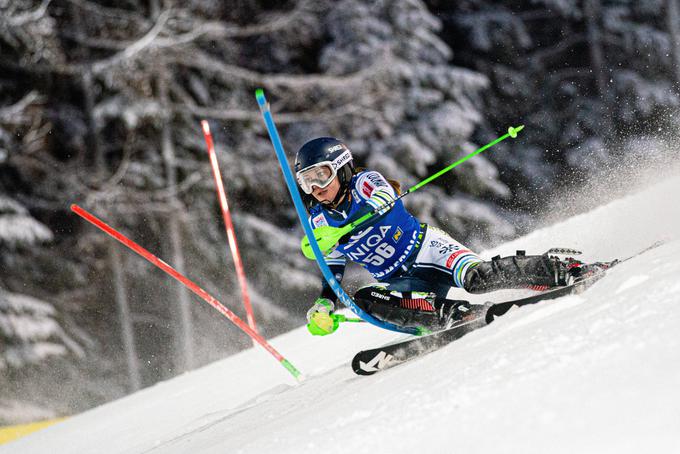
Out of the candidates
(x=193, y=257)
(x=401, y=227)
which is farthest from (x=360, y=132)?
(x=401, y=227)

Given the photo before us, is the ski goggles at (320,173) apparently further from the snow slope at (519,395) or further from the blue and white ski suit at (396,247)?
the snow slope at (519,395)

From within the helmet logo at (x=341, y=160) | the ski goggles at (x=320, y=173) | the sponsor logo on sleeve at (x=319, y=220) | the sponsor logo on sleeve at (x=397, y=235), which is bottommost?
the sponsor logo on sleeve at (x=319, y=220)

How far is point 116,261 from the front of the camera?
1470 cm

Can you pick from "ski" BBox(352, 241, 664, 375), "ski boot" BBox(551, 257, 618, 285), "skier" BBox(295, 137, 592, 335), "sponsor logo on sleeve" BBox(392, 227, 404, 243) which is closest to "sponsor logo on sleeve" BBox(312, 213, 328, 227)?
"skier" BBox(295, 137, 592, 335)

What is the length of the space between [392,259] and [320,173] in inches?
27.7

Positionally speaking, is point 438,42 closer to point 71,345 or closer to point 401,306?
point 71,345

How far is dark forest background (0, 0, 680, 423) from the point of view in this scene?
13922 millimetres

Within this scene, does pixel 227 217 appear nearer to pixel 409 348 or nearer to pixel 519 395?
pixel 409 348

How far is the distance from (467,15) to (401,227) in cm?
1492

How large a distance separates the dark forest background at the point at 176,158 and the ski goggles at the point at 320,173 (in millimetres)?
9617

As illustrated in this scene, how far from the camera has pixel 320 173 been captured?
470 cm

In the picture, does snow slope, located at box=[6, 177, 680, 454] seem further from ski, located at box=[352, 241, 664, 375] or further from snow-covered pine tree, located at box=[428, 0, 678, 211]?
snow-covered pine tree, located at box=[428, 0, 678, 211]

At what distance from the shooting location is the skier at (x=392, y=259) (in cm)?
446

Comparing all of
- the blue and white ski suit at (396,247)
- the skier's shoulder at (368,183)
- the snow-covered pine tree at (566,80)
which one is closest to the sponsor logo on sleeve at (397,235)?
the blue and white ski suit at (396,247)
